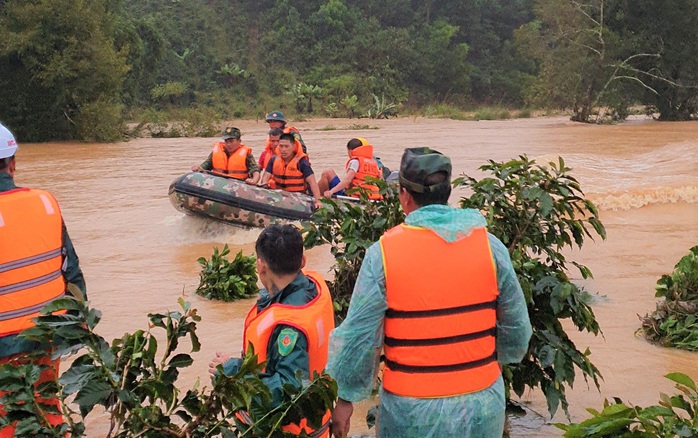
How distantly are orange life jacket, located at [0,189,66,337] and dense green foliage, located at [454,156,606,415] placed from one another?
1901mm

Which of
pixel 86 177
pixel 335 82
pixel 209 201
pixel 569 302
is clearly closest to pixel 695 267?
pixel 569 302

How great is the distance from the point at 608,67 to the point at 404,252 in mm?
27610

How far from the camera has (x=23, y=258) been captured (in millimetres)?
3266

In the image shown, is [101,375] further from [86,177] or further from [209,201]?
[86,177]

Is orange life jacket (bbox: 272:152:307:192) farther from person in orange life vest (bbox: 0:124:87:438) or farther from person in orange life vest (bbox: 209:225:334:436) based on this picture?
person in orange life vest (bbox: 209:225:334:436)

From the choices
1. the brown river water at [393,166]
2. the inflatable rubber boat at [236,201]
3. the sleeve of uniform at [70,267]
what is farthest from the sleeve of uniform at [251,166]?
the sleeve of uniform at [70,267]

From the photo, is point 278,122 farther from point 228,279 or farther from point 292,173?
point 228,279

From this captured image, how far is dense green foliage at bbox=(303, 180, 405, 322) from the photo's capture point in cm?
479

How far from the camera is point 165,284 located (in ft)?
28.3

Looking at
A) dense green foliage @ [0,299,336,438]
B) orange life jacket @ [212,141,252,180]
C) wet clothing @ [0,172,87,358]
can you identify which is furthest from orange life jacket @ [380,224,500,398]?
orange life jacket @ [212,141,252,180]

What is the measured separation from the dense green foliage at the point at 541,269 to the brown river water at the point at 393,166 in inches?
37.2

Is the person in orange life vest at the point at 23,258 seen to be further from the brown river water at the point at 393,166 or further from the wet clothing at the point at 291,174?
the wet clothing at the point at 291,174

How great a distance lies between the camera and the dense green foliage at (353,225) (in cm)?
479

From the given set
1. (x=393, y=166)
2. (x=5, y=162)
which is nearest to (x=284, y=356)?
(x=5, y=162)
